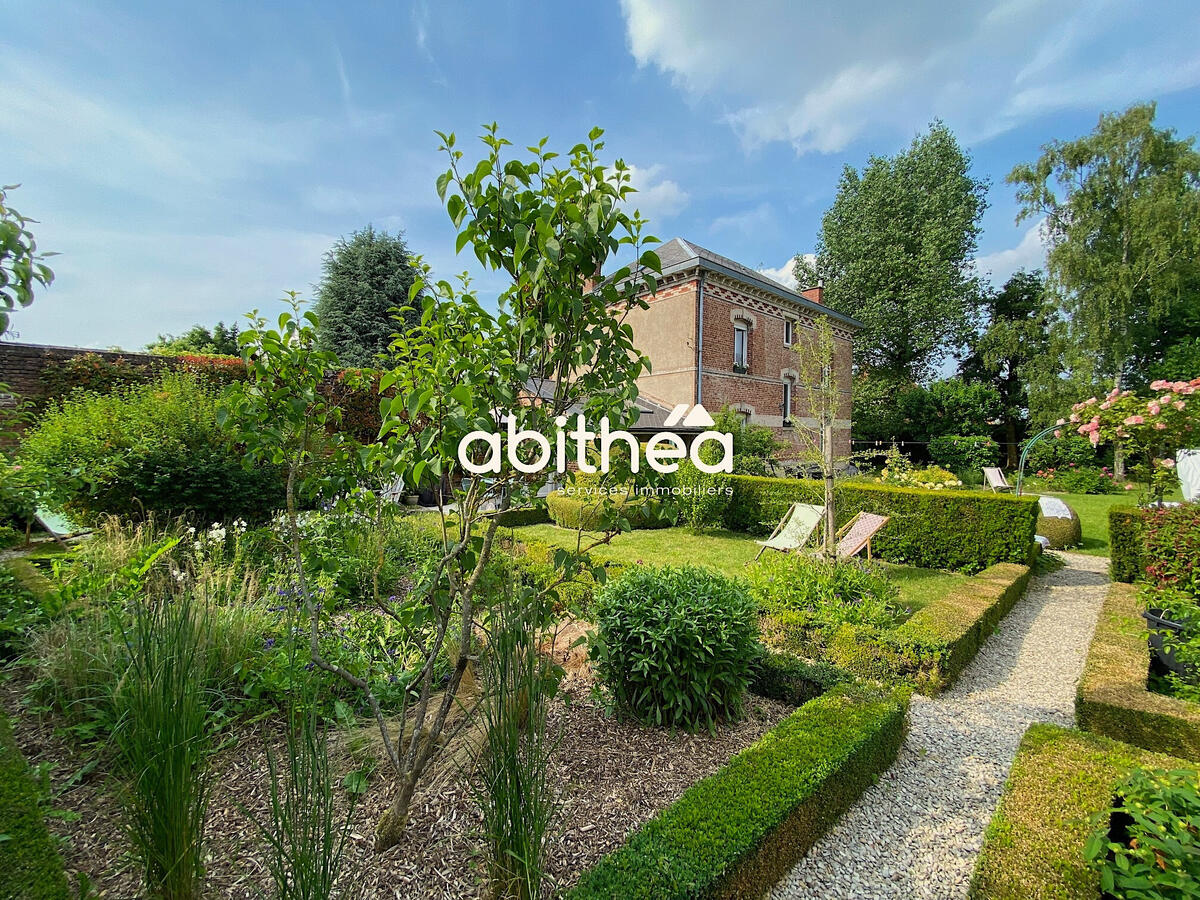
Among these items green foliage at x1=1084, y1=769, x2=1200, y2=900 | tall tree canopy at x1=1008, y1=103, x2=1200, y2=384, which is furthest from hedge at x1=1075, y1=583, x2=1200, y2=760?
tall tree canopy at x1=1008, y1=103, x2=1200, y2=384

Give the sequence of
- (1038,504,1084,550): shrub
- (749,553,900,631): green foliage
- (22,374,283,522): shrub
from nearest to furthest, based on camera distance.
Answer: (749,553,900,631): green foliage
(22,374,283,522): shrub
(1038,504,1084,550): shrub

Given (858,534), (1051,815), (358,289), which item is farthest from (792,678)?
(358,289)

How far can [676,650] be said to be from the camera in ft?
8.76

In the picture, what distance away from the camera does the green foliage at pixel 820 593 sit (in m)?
4.00

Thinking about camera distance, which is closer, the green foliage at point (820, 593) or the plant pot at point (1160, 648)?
the plant pot at point (1160, 648)

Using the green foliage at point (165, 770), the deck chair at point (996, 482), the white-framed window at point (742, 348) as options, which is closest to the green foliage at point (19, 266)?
the green foliage at point (165, 770)

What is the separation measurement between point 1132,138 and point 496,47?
21.2 m

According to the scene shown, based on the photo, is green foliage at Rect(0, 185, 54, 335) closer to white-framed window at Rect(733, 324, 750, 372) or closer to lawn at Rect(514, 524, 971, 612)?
lawn at Rect(514, 524, 971, 612)

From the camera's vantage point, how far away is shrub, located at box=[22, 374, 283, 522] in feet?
16.8

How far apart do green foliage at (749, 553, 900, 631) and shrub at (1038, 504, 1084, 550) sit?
5886mm

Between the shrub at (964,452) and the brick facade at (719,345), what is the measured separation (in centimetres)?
706

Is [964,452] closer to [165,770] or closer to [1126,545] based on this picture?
[1126,545]

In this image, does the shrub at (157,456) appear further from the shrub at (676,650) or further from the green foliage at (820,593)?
the green foliage at (820,593)

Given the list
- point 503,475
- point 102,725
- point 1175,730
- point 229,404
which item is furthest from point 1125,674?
point 102,725
